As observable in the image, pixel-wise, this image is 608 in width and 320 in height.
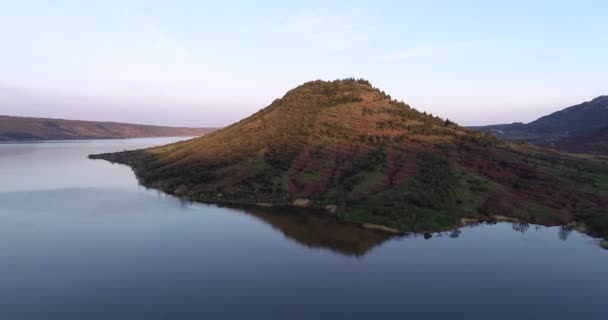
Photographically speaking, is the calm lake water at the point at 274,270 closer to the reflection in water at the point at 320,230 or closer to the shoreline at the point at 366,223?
the reflection in water at the point at 320,230

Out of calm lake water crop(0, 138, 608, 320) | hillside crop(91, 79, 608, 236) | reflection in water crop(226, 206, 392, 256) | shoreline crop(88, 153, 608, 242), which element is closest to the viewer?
calm lake water crop(0, 138, 608, 320)

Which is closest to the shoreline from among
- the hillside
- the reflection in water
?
the hillside

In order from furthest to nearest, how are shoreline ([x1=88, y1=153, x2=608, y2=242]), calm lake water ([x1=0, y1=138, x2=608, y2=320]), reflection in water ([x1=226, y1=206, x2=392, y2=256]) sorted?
shoreline ([x1=88, y1=153, x2=608, y2=242])
reflection in water ([x1=226, y1=206, x2=392, y2=256])
calm lake water ([x1=0, y1=138, x2=608, y2=320])

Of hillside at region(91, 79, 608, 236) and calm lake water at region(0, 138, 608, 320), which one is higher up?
hillside at region(91, 79, 608, 236)

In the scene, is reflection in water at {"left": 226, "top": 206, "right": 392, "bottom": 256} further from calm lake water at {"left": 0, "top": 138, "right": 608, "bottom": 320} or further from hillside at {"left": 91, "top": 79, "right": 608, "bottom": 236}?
hillside at {"left": 91, "top": 79, "right": 608, "bottom": 236}

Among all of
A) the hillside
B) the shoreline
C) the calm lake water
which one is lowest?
the calm lake water

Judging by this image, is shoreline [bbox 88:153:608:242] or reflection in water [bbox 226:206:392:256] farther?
shoreline [bbox 88:153:608:242]

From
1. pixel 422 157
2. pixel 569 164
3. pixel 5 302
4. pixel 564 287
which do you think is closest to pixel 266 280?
pixel 5 302
